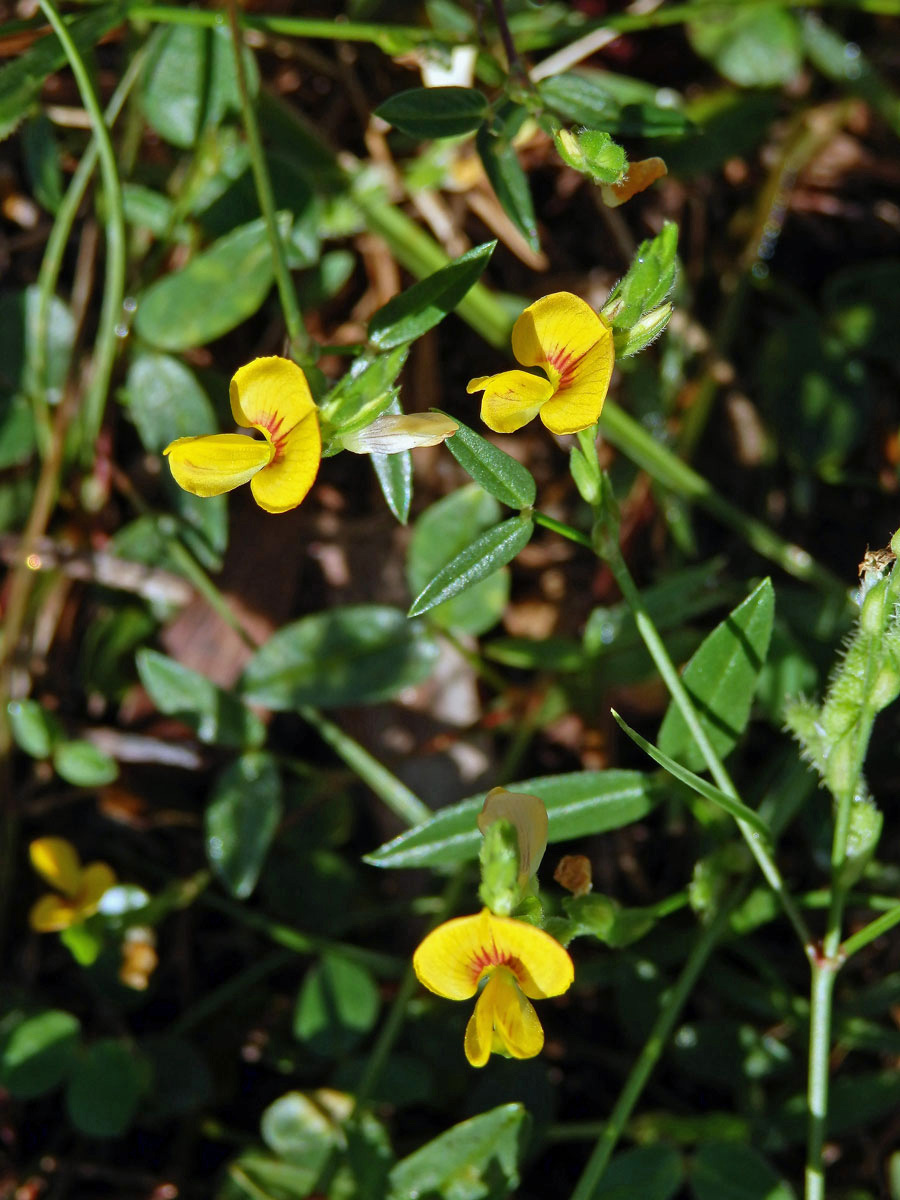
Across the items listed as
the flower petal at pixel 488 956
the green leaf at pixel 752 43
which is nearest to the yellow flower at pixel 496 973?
the flower petal at pixel 488 956

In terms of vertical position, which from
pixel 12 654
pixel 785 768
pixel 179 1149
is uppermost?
pixel 12 654

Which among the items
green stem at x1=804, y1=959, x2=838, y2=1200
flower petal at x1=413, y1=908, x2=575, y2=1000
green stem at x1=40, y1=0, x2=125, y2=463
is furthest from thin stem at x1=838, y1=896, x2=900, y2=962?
green stem at x1=40, y1=0, x2=125, y2=463

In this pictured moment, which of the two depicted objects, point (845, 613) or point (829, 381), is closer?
point (845, 613)

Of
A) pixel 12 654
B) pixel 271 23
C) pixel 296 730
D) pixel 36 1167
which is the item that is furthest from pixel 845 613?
pixel 36 1167

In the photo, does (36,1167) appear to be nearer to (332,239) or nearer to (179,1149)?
(179,1149)

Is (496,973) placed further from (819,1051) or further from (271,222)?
(271,222)

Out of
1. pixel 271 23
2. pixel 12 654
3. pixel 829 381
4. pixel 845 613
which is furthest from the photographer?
pixel 829 381

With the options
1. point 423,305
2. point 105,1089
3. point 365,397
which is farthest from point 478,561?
point 105,1089

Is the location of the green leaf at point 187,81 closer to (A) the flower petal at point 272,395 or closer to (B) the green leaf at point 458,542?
(B) the green leaf at point 458,542
